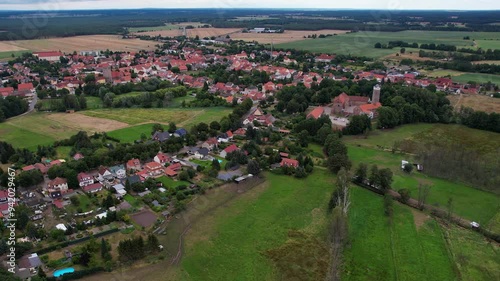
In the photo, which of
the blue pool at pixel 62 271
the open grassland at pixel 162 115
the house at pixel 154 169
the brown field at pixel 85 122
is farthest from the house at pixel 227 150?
the blue pool at pixel 62 271

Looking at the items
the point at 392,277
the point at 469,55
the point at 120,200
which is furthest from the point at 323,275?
the point at 469,55

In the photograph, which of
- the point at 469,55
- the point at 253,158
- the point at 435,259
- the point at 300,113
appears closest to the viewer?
the point at 435,259

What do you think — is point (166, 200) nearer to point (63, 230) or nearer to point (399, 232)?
point (63, 230)

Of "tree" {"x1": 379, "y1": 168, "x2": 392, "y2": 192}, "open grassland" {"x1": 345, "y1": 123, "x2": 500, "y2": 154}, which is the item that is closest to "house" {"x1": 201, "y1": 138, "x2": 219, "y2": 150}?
"open grassland" {"x1": 345, "y1": 123, "x2": 500, "y2": 154}

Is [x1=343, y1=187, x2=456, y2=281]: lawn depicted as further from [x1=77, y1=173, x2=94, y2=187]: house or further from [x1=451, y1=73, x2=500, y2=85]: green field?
[x1=451, y1=73, x2=500, y2=85]: green field

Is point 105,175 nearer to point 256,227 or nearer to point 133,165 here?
point 133,165

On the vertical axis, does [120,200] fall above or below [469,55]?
below

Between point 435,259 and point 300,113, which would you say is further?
point 300,113
